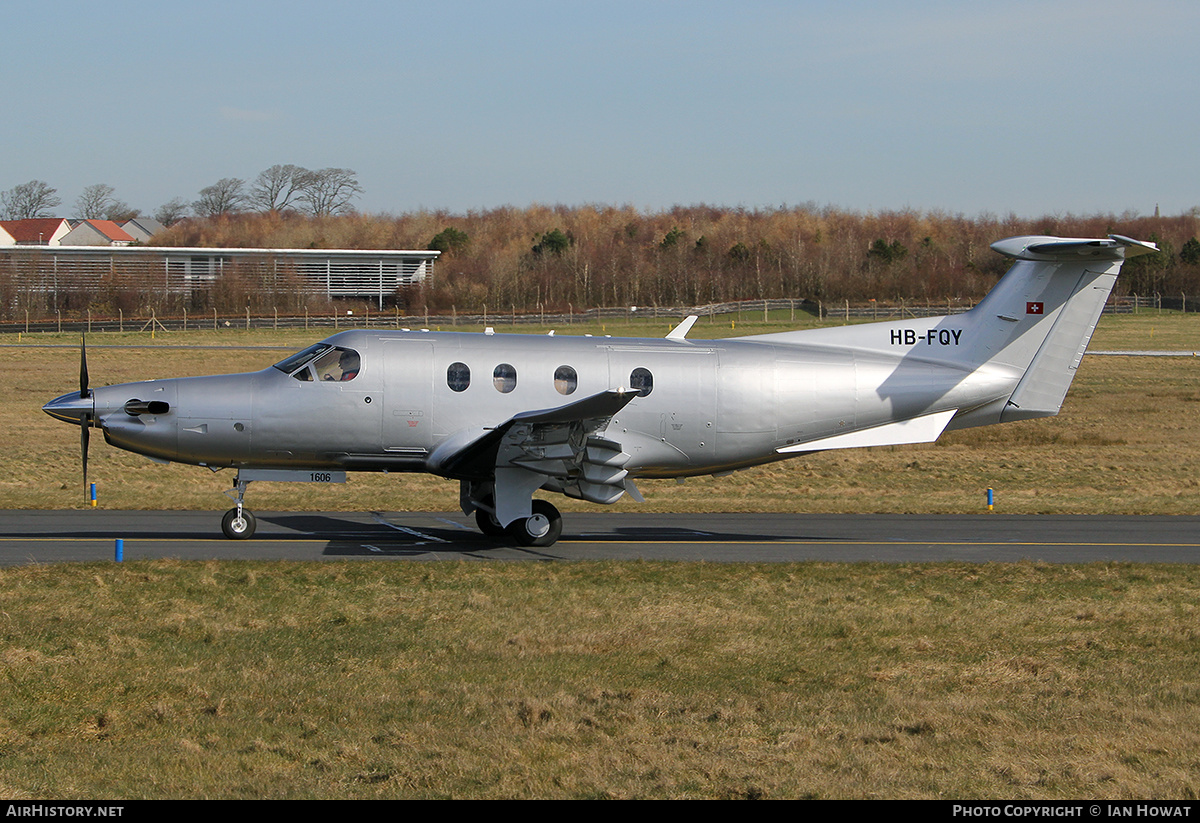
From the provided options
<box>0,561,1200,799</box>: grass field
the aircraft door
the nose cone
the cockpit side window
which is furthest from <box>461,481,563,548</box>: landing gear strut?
the nose cone

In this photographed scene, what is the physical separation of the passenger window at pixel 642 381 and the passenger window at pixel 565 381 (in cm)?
93

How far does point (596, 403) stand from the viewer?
15.5m

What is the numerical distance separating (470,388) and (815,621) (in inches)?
282

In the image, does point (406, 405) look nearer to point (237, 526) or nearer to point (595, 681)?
point (237, 526)

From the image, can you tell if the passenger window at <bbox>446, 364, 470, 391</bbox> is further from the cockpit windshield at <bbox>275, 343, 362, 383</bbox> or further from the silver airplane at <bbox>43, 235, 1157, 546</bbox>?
the cockpit windshield at <bbox>275, 343, 362, 383</bbox>

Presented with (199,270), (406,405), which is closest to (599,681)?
(406,405)

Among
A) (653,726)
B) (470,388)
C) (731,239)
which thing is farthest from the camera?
(731,239)

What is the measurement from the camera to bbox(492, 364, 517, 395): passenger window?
17406 millimetres

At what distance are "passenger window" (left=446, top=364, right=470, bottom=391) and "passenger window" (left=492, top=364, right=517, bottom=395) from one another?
1.41ft

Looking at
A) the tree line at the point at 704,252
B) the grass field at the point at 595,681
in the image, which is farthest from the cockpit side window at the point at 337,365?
the tree line at the point at 704,252

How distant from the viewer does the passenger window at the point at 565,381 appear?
57.5 feet
